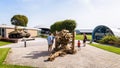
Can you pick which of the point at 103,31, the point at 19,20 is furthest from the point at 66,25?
the point at 19,20

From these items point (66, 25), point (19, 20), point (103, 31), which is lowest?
point (103, 31)

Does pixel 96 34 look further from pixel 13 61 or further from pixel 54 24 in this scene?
pixel 13 61

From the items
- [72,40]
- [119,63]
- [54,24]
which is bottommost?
[119,63]

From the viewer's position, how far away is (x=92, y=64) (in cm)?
1351

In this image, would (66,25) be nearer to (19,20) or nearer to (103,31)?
(103,31)

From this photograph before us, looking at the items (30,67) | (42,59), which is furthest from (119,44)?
(30,67)

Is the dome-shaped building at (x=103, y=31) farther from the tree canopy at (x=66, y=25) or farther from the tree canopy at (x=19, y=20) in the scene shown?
the tree canopy at (x=19, y=20)

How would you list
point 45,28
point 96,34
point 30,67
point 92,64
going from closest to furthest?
point 30,67, point 92,64, point 96,34, point 45,28

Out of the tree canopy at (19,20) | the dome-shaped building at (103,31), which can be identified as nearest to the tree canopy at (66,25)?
the dome-shaped building at (103,31)

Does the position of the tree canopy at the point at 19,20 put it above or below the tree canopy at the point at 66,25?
above

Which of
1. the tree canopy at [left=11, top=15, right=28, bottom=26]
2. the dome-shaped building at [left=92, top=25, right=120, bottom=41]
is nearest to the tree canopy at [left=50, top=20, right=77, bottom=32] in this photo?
the dome-shaped building at [left=92, top=25, right=120, bottom=41]

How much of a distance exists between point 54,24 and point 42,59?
4527cm

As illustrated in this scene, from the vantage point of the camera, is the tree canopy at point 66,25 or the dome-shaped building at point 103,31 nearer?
the dome-shaped building at point 103,31

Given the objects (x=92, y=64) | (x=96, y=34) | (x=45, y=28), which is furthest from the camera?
(x=45, y=28)
